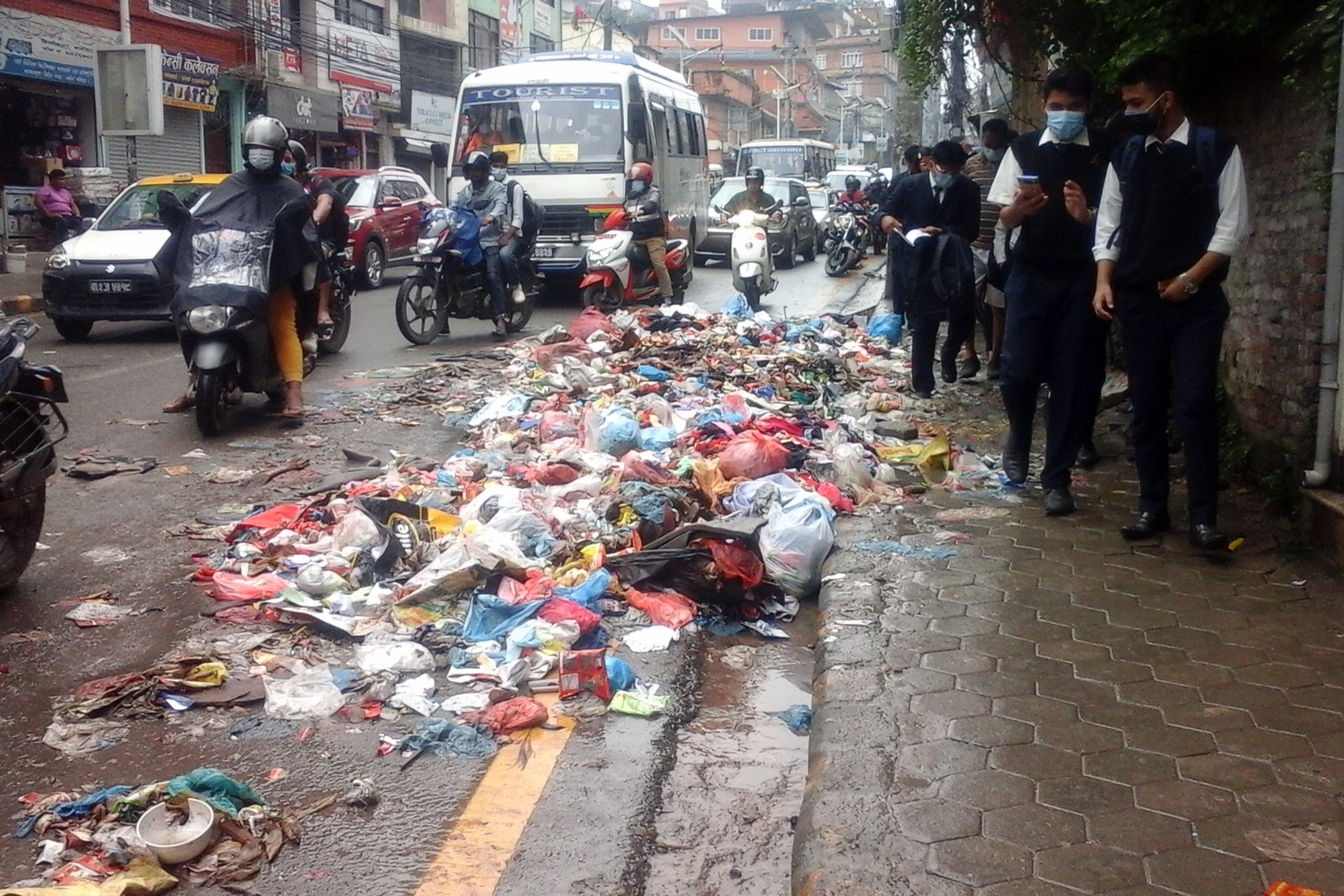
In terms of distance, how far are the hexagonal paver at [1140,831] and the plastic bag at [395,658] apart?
2.18m

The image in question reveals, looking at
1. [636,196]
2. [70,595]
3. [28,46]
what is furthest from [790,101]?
[70,595]

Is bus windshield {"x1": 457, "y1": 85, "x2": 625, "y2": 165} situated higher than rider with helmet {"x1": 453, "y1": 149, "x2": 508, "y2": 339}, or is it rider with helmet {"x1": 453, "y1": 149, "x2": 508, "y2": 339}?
bus windshield {"x1": 457, "y1": 85, "x2": 625, "y2": 165}

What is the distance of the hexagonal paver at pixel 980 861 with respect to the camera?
261 cm

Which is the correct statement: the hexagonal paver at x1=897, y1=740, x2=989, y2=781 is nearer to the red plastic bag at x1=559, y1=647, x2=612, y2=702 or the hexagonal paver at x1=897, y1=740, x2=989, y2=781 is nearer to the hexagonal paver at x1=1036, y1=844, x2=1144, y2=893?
the hexagonal paver at x1=1036, y1=844, x2=1144, y2=893

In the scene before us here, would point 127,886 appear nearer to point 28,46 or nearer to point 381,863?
point 381,863

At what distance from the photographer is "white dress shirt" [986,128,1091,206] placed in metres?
5.30

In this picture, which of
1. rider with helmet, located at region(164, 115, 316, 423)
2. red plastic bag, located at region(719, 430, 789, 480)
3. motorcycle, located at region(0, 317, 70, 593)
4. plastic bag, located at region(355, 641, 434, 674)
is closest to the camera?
plastic bag, located at region(355, 641, 434, 674)

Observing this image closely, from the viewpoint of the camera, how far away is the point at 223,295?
7367mm

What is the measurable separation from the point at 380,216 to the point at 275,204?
11.0 meters

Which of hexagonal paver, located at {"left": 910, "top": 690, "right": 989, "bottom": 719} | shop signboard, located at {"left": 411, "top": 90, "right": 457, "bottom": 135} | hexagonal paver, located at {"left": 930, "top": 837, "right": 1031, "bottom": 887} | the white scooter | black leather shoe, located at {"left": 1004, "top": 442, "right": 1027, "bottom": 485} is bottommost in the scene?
hexagonal paver, located at {"left": 930, "top": 837, "right": 1031, "bottom": 887}

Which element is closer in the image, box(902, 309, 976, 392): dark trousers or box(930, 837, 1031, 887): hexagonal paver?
box(930, 837, 1031, 887): hexagonal paver

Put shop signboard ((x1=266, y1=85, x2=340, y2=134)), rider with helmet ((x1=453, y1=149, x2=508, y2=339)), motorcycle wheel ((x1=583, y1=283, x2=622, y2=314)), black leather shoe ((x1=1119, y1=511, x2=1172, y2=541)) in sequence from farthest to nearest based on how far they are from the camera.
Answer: shop signboard ((x1=266, y1=85, x2=340, y2=134)) → motorcycle wheel ((x1=583, y1=283, x2=622, y2=314)) → rider with helmet ((x1=453, y1=149, x2=508, y2=339)) → black leather shoe ((x1=1119, y1=511, x2=1172, y2=541))

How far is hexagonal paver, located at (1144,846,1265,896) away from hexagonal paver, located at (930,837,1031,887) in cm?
27

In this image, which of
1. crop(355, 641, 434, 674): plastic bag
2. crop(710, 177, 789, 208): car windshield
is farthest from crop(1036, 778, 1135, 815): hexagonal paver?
crop(710, 177, 789, 208): car windshield
